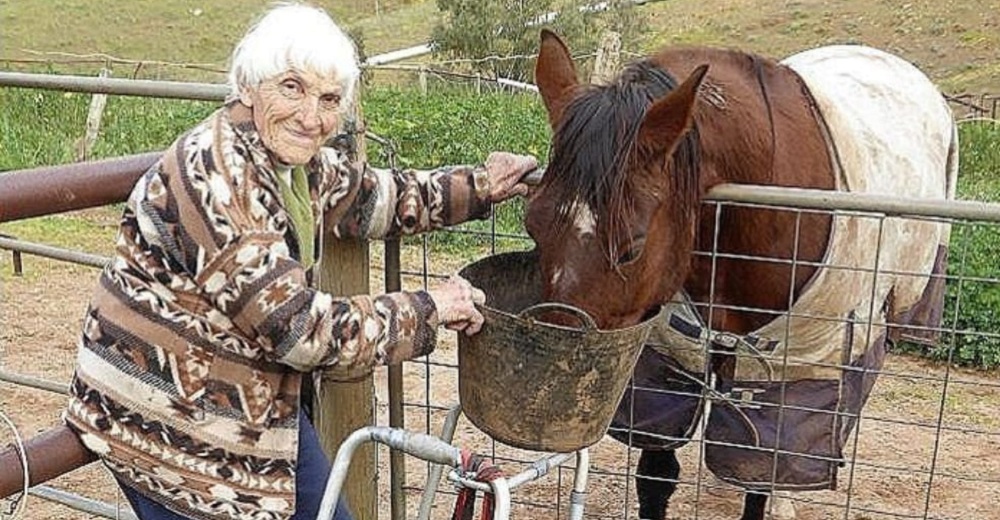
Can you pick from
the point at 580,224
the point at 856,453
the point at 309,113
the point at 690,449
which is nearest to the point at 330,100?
the point at 309,113

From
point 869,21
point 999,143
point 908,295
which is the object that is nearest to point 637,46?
point 869,21

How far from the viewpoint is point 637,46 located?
73.9 ft

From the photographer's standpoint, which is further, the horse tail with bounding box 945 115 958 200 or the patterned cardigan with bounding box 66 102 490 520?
the horse tail with bounding box 945 115 958 200

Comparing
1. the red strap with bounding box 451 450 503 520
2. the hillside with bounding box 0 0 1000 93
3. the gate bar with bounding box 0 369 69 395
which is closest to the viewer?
the red strap with bounding box 451 450 503 520

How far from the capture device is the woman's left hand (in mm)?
2436

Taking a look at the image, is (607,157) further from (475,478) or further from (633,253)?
(475,478)

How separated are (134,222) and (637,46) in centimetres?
2139

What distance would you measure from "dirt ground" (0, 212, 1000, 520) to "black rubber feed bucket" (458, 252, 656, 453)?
122cm

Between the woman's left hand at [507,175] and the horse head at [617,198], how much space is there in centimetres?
10

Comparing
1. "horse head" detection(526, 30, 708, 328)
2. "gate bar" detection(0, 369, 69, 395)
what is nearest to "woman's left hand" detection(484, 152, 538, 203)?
"horse head" detection(526, 30, 708, 328)

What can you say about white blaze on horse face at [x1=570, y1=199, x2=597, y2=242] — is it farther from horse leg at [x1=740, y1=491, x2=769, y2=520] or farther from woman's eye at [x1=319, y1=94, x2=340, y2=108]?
horse leg at [x1=740, y1=491, x2=769, y2=520]

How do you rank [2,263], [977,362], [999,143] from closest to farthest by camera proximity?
[977,362] < [2,263] < [999,143]

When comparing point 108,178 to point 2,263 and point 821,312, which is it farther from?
point 2,263

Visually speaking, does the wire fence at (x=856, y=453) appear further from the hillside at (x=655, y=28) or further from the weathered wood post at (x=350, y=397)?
the hillside at (x=655, y=28)
